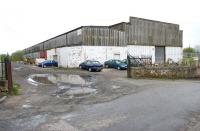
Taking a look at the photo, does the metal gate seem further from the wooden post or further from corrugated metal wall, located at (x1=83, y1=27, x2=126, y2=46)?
the wooden post

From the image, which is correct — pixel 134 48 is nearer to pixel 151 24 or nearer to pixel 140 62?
pixel 151 24

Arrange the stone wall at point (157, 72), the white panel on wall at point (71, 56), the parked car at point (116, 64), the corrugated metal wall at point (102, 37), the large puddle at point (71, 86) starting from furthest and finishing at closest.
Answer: the white panel on wall at point (71, 56) → the corrugated metal wall at point (102, 37) → the parked car at point (116, 64) → the stone wall at point (157, 72) → the large puddle at point (71, 86)

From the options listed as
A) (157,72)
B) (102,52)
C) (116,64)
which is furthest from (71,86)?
(102,52)

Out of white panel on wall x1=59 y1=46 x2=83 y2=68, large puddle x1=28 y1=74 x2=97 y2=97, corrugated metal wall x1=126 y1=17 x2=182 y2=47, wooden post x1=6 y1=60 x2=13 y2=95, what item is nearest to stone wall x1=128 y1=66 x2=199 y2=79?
large puddle x1=28 y1=74 x2=97 y2=97

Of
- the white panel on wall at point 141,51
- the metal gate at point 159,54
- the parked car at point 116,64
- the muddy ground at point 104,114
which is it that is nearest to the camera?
the muddy ground at point 104,114

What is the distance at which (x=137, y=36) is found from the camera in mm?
41656

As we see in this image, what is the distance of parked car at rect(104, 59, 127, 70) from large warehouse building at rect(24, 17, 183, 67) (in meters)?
1.45

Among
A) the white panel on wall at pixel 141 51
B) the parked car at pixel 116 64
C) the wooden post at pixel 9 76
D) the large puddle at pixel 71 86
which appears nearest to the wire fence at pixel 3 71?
the wooden post at pixel 9 76

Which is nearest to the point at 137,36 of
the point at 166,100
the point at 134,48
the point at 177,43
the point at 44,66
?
the point at 134,48

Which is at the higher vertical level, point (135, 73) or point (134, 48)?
point (134, 48)

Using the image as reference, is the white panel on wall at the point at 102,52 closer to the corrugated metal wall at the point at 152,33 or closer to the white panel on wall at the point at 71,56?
the white panel on wall at the point at 71,56

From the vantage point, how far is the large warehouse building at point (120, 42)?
36.9 m

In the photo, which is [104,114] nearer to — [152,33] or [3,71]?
[3,71]

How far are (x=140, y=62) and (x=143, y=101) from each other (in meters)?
13.7
